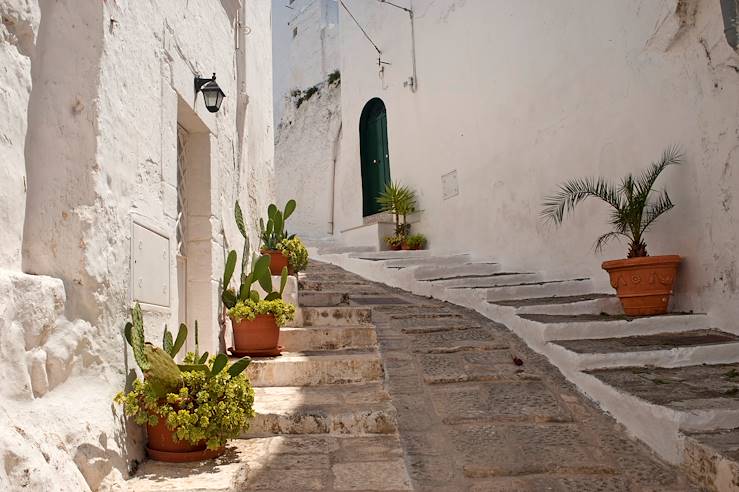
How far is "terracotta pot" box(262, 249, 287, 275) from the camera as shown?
18.8 ft

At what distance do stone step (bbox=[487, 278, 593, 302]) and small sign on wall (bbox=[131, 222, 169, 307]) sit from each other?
11.5 ft

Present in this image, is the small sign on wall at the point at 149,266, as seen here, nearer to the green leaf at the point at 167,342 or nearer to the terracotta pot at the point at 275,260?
the green leaf at the point at 167,342

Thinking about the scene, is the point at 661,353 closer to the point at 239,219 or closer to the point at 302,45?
the point at 239,219

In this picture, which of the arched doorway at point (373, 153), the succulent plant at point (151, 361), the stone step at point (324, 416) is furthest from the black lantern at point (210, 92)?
the arched doorway at point (373, 153)

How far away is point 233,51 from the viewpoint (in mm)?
4926

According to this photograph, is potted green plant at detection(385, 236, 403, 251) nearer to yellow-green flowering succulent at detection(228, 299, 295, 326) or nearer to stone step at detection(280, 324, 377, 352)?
stone step at detection(280, 324, 377, 352)

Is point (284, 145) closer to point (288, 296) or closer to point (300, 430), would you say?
point (288, 296)

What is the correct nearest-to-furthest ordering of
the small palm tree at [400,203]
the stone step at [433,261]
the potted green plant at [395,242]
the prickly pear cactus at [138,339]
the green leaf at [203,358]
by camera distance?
the prickly pear cactus at [138,339] → the green leaf at [203,358] → the stone step at [433,261] → the potted green plant at [395,242] → the small palm tree at [400,203]

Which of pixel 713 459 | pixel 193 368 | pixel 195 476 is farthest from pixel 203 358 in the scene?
pixel 713 459

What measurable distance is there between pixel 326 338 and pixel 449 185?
4513 millimetres

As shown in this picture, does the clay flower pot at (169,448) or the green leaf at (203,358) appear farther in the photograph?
the green leaf at (203,358)

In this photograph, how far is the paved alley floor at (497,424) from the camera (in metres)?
2.91

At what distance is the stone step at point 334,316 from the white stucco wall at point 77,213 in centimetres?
179

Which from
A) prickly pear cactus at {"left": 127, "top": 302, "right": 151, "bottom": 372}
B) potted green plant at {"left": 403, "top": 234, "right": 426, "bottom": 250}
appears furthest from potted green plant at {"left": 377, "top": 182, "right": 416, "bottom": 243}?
prickly pear cactus at {"left": 127, "top": 302, "right": 151, "bottom": 372}
